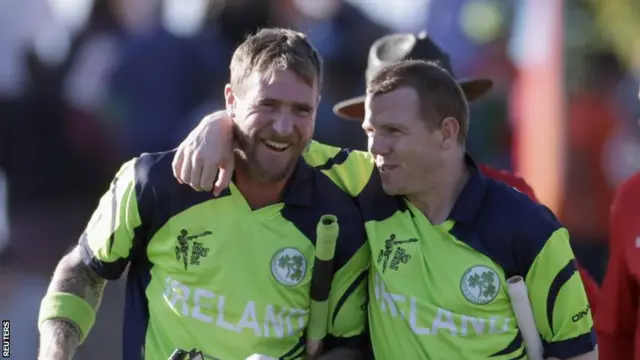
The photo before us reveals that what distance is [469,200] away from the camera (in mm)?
3764

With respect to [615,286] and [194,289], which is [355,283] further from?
[615,286]

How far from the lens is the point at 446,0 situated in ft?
25.3

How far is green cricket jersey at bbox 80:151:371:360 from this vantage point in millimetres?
3736

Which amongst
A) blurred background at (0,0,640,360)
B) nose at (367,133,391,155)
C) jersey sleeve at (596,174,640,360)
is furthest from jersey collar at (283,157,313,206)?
blurred background at (0,0,640,360)

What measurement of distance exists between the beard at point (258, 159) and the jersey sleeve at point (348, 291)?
28cm

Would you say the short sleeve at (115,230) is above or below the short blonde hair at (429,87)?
below

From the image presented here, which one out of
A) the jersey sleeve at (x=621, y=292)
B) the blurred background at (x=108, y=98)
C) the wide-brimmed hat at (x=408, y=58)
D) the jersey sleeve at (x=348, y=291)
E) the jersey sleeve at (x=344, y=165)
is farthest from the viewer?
the blurred background at (x=108, y=98)

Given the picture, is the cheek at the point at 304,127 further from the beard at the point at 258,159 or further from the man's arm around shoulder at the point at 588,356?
the man's arm around shoulder at the point at 588,356

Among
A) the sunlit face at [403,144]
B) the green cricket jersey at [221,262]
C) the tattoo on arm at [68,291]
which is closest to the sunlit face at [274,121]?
the green cricket jersey at [221,262]

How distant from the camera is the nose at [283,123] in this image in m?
3.71

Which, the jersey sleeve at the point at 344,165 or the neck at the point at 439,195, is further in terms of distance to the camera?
the jersey sleeve at the point at 344,165

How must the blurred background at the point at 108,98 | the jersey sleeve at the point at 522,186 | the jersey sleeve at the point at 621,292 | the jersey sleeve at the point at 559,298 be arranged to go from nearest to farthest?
the jersey sleeve at the point at 559,298 → the jersey sleeve at the point at 522,186 → the jersey sleeve at the point at 621,292 → the blurred background at the point at 108,98

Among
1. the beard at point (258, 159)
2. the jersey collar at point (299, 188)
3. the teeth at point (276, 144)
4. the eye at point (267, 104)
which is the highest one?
the eye at point (267, 104)

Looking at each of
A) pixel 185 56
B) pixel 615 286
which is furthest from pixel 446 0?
pixel 615 286
